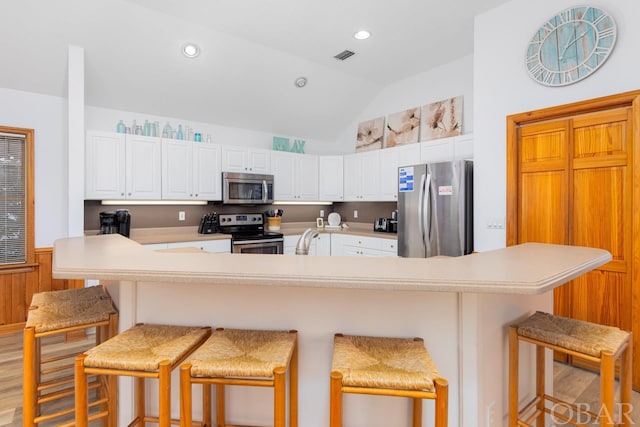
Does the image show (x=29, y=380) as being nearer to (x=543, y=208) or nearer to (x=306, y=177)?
(x=543, y=208)

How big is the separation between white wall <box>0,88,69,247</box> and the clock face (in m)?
4.54

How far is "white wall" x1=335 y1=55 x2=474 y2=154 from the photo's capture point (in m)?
4.12

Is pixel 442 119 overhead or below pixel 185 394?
overhead

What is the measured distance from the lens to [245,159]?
15.6 ft

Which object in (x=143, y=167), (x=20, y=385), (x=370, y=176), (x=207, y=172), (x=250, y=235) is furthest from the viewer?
(x=370, y=176)

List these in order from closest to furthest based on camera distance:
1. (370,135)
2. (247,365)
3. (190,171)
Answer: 1. (247,365)
2. (190,171)
3. (370,135)

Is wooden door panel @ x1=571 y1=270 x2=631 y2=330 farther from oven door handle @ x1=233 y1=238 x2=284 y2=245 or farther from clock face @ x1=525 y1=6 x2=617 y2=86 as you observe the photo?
oven door handle @ x1=233 y1=238 x2=284 y2=245

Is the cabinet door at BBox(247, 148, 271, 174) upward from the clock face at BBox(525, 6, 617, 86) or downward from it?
downward

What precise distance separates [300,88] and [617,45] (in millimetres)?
3357

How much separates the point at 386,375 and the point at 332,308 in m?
0.46

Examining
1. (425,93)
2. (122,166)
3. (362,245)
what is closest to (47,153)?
(122,166)

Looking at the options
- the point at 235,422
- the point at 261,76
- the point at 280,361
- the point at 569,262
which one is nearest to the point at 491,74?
the point at 569,262

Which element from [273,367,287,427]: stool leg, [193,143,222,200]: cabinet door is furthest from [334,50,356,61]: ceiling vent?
[273,367,287,427]: stool leg

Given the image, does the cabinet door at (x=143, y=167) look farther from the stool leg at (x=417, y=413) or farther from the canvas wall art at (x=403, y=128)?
the stool leg at (x=417, y=413)
